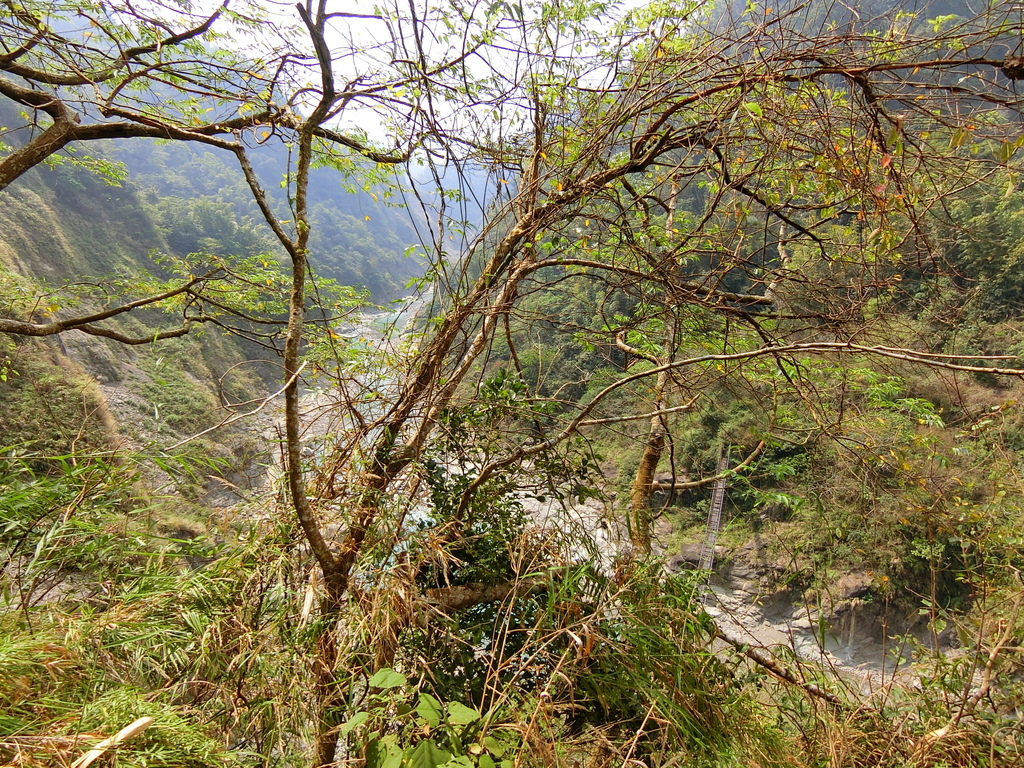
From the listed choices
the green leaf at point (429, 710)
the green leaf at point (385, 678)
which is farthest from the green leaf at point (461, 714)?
the green leaf at point (385, 678)

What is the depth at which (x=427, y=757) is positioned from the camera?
0.98 metres

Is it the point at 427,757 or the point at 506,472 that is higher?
the point at 506,472

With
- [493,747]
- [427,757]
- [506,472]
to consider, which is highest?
[506,472]

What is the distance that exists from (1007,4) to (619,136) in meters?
1.13

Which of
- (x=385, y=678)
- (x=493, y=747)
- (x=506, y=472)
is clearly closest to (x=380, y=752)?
(x=385, y=678)

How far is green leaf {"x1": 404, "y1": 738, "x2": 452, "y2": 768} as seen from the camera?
3.20ft

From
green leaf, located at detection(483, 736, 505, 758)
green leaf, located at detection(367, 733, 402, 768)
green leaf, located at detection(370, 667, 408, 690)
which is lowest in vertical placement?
green leaf, located at detection(483, 736, 505, 758)

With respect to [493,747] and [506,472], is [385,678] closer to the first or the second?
[493,747]

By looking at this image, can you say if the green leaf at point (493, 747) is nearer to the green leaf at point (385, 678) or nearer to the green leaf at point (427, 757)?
the green leaf at point (427, 757)

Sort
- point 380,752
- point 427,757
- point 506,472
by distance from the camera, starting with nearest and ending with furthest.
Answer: point 427,757 → point 380,752 → point 506,472

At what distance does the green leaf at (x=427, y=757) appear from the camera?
0.97m

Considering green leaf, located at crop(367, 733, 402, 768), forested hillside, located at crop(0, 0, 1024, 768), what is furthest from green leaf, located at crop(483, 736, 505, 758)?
green leaf, located at crop(367, 733, 402, 768)

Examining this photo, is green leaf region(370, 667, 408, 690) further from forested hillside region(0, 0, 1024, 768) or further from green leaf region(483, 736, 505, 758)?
green leaf region(483, 736, 505, 758)

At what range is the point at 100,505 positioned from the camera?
1.70 meters
